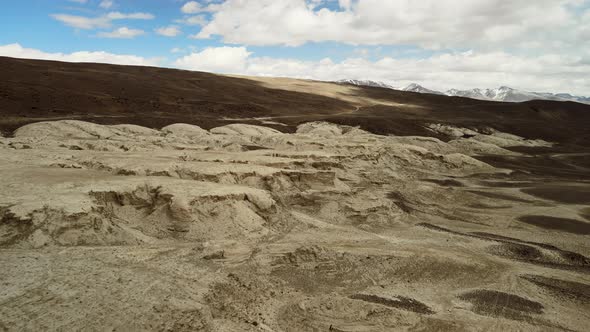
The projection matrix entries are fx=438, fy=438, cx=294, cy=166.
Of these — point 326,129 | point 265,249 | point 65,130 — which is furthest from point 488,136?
point 265,249

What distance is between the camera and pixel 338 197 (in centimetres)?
1838

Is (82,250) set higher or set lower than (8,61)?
lower

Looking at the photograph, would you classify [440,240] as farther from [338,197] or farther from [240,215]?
[240,215]

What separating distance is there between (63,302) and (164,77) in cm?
6719

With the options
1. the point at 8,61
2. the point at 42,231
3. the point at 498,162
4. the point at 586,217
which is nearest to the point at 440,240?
the point at 586,217

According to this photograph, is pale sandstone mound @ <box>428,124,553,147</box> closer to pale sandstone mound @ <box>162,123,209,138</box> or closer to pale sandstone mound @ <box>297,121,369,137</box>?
pale sandstone mound @ <box>297,121,369,137</box>

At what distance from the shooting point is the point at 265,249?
1252 centimetres

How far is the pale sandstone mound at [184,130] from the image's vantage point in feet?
109

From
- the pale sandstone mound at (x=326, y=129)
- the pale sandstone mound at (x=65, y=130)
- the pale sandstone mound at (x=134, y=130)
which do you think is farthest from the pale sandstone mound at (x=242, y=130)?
the pale sandstone mound at (x=65, y=130)

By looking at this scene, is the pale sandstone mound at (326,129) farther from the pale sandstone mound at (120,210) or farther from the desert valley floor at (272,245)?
the pale sandstone mound at (120,210)

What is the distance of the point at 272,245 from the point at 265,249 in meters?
0.41

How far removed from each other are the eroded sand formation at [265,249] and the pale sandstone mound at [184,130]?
1059 cm

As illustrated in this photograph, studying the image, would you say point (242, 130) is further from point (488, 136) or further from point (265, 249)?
point (488, 136)

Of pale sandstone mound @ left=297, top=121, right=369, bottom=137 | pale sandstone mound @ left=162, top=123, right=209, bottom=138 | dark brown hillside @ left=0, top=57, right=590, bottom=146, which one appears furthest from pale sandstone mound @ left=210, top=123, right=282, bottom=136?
pale sandstone mound @ left=297, top=121, right=369, bottom=137
